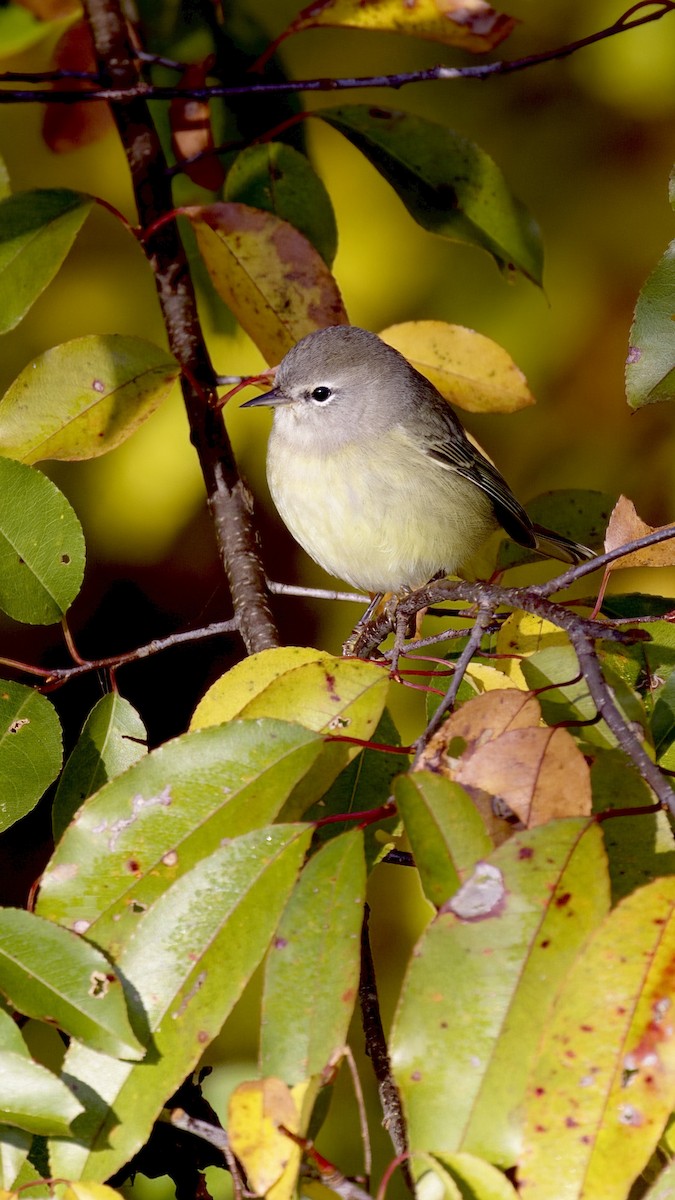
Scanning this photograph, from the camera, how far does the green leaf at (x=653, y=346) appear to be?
1.14 meters

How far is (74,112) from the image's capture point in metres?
2.04

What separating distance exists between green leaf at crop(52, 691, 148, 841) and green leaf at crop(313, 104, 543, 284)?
0.86m

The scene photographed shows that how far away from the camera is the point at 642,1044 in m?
0.70

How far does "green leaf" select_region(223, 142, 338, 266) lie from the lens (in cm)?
167

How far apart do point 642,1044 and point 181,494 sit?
64.2 inches

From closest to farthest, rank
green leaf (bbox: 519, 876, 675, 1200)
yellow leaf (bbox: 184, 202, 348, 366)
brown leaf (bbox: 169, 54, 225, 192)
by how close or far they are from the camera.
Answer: green leaf (bbox: 519, 876, 675, 1200) → yellow leaf (bbox: 184, 202, 348, 366) → brown leaf (bbox: 169, 54, 225, 192)

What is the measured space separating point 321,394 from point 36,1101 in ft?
4.61

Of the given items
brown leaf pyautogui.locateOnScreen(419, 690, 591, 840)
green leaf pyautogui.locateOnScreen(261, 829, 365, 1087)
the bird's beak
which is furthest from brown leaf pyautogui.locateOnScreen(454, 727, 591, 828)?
the bird's beak

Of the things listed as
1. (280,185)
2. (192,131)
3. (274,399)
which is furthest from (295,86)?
(274,399)

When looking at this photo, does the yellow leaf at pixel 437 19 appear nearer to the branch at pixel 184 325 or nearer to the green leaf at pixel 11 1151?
the branch at pixel 184 325

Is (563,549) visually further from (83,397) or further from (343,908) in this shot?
(343,908)

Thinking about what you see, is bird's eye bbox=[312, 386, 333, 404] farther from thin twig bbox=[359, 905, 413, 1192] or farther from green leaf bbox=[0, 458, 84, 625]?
thin twig bbox=[359, 905, 413, 1192]

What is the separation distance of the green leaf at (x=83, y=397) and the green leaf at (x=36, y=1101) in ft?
2.56

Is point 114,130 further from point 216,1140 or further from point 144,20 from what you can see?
point 216,1140
